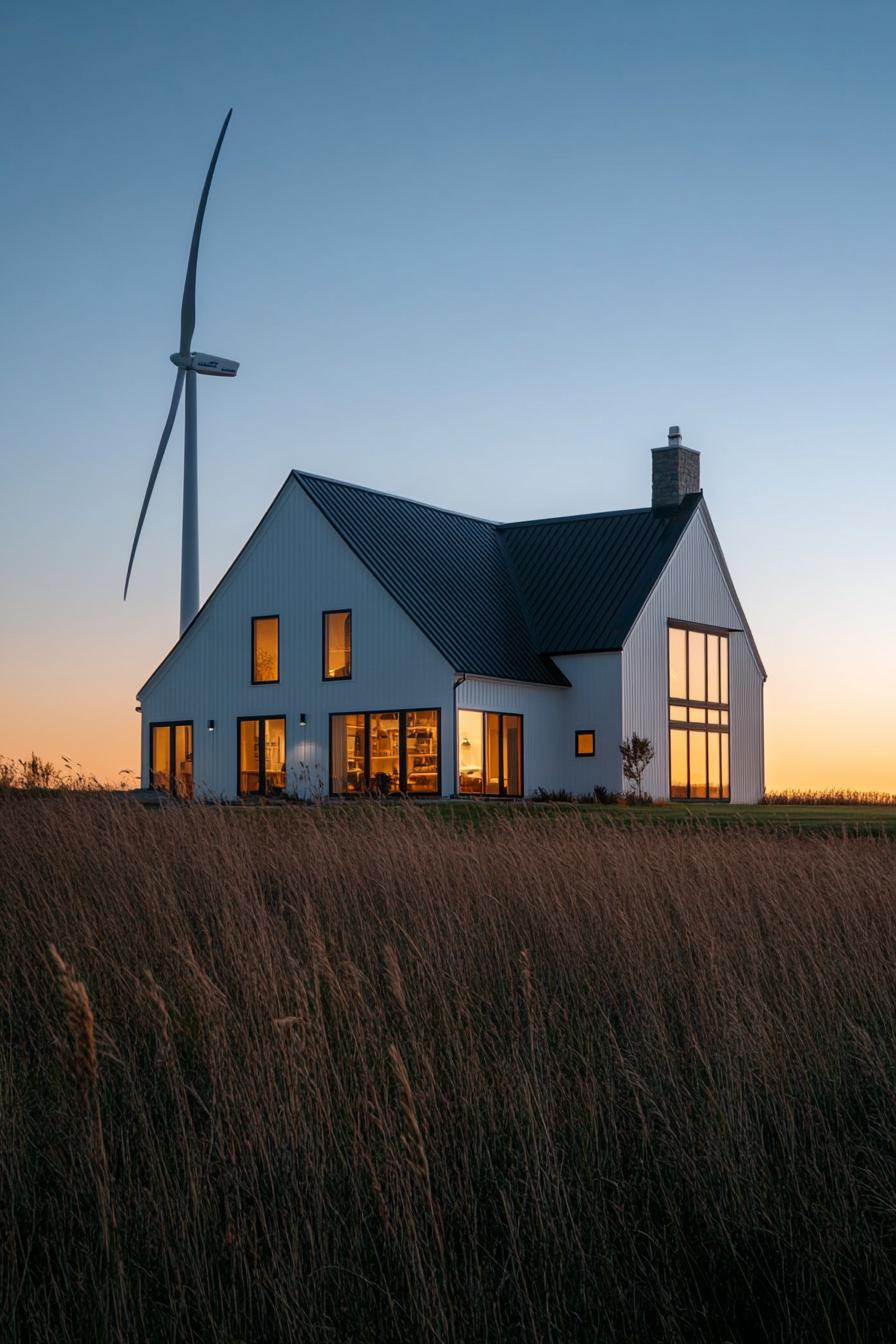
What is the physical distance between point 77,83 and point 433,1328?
25229mm

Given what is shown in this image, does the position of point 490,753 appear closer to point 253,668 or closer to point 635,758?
point 635,758

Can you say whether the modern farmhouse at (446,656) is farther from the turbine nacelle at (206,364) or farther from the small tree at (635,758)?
the turbine nacelle at (206,364)

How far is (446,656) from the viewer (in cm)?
3058

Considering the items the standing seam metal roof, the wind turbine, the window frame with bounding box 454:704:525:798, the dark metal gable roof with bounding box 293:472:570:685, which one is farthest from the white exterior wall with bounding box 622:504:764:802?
the wind turbine

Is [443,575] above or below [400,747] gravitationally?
above

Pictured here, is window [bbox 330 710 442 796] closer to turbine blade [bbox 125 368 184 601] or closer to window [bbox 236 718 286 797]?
window [bbox 236 718 286 797]

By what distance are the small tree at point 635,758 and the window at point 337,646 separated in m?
6.71

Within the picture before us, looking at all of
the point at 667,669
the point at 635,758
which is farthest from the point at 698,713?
the point at 635,758

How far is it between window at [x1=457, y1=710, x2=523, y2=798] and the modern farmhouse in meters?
0.05

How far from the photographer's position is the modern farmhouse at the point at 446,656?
31.6m

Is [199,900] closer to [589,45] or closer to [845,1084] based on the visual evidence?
[845,1084]

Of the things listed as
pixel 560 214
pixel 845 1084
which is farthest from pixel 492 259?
pixel 845 1084

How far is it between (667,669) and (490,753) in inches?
233

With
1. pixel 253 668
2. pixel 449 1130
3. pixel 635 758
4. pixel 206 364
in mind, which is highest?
pixel 206 364
